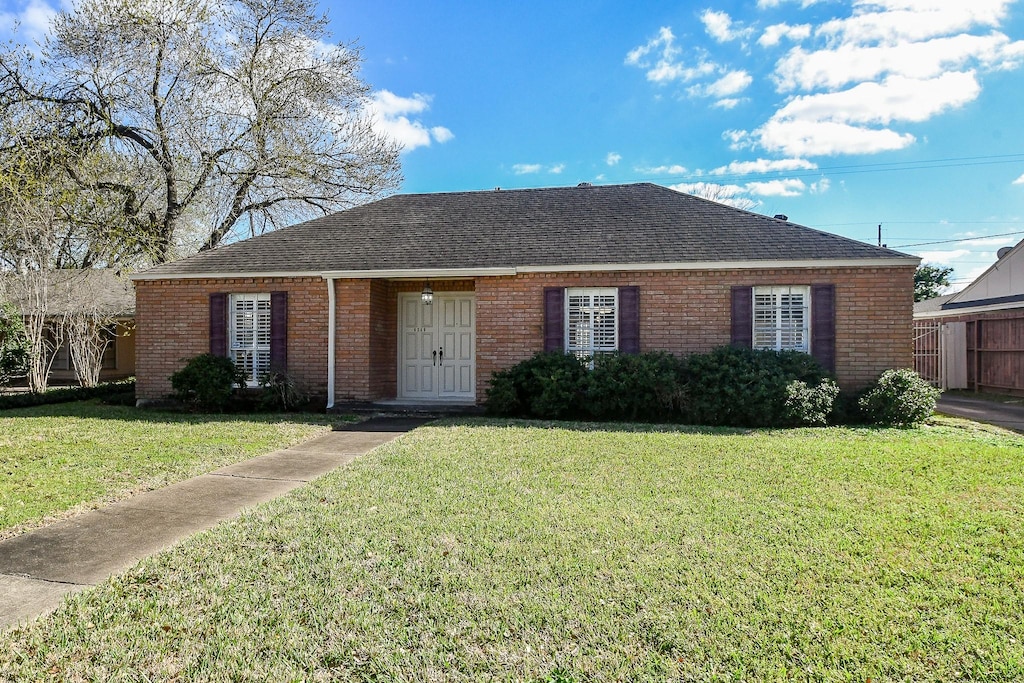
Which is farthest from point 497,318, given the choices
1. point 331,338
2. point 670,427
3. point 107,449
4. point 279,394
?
point 107,449

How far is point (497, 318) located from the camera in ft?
38.3

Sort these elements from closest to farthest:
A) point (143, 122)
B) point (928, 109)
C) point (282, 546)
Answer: point (282, 546) < point (928, 109) < point (143, 122)

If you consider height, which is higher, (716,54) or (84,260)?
(716,54)

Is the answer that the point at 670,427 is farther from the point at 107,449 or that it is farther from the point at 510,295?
the point at 107,449

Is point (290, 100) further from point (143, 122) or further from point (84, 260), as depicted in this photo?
point (84, 260)

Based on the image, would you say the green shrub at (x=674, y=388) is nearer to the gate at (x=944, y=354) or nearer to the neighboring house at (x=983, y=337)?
the neighboring house at (x=983, y=337)

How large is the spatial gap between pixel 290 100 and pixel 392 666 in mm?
20559

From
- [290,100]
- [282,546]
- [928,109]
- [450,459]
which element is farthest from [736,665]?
[290,100]

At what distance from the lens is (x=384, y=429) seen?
31.0 feet

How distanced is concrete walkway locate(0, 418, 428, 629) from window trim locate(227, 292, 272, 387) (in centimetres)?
560

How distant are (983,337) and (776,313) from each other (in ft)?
29.5

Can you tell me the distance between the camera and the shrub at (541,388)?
10.3 meters

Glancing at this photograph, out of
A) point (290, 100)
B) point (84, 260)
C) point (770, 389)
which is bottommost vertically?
point (770, 389)

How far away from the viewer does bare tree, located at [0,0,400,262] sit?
55.3 feet
